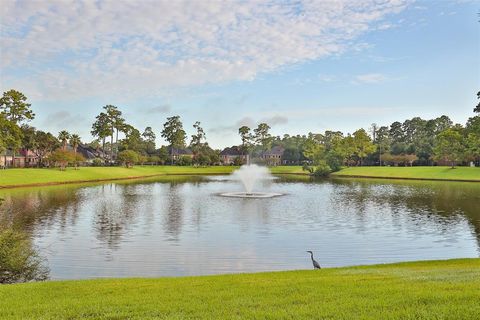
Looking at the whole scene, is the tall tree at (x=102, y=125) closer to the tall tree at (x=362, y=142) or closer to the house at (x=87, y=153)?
the house at (x=87, y=153)

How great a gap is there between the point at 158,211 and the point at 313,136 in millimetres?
137742

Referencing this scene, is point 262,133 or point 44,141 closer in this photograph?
point 44,141

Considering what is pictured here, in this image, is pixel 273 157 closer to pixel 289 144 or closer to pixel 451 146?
pixel 289 144

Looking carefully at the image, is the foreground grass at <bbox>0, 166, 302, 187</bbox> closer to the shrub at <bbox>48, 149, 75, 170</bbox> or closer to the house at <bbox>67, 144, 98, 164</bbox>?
the shrub at <bbox>48, 149, 75, 170</bbox>

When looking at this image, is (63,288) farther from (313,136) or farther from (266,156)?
(266,156)

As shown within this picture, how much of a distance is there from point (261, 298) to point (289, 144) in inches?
7114

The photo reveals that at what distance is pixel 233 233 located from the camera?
27.2m

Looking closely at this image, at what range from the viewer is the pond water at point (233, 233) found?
1962 cm

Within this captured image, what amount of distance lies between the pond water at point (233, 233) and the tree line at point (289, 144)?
34.6 metres

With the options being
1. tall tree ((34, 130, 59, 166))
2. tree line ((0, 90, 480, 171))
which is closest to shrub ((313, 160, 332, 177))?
tree line ((0, 90, 480, 171))

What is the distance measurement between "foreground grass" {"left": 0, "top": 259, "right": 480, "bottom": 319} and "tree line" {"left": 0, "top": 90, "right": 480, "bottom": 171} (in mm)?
57032

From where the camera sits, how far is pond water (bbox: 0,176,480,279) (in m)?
19.6

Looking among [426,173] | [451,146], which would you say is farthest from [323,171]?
[451,146]

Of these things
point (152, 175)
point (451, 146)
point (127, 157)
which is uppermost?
point (451, 146)
